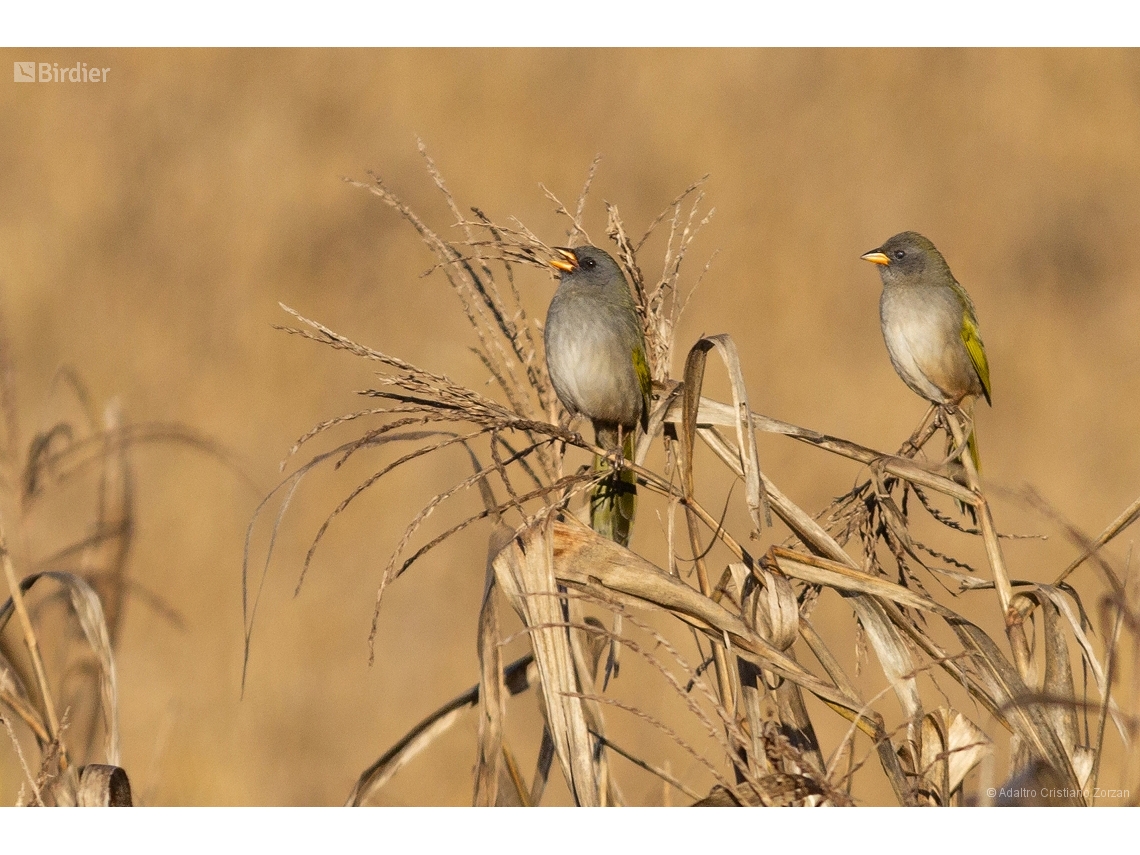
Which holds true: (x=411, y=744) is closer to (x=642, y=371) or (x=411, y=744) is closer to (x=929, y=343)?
(x=642, y=371)

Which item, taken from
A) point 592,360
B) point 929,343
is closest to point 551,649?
point 592,360

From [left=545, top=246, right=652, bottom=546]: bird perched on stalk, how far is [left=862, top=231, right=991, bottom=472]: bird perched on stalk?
102cm

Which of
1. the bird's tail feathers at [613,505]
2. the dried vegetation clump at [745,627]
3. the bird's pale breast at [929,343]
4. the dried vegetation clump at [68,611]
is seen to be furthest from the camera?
the bird's pale breast at [929,343]

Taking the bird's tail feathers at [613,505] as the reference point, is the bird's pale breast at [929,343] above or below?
above

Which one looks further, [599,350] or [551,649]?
[599,350]

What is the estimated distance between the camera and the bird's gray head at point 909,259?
450cm

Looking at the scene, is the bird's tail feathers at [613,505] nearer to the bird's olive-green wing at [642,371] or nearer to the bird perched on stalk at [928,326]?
the bird's olive-green wing at [642,371]

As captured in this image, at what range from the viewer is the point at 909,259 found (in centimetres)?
451

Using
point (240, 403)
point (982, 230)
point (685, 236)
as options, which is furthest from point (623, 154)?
point (685, 236)

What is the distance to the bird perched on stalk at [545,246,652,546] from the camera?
13.1 feet

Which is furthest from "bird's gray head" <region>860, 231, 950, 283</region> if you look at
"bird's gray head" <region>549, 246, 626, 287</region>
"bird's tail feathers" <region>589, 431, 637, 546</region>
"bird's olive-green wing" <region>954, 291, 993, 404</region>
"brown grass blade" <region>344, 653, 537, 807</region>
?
"brown grass blade" <region>344, 653, 537, 807</region>

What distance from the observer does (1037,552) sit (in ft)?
27.8

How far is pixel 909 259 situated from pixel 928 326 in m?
0.30

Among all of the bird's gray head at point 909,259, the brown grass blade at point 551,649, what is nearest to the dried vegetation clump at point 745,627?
the brown grass blade at point 551,649
